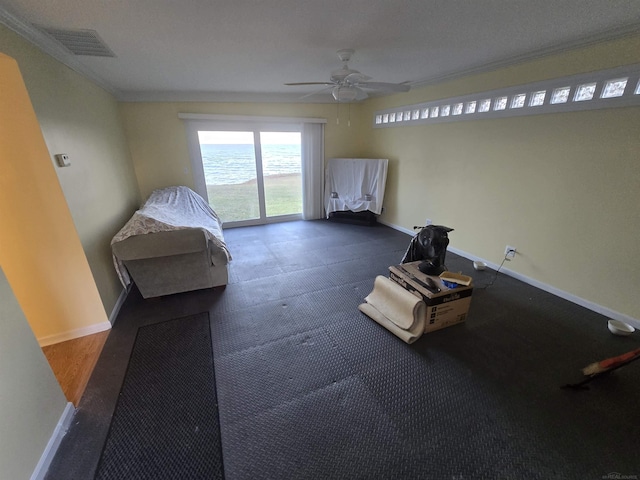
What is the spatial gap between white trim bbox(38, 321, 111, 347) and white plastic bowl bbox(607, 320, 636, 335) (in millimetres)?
4115

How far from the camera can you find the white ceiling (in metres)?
1.51

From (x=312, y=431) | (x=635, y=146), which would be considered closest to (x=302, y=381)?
(x=312, y=431)

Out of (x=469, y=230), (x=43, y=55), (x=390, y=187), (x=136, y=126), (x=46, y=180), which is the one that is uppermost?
(x=43, y=55)

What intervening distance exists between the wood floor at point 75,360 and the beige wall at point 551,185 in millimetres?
3970

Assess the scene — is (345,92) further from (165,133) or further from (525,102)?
(165,133)

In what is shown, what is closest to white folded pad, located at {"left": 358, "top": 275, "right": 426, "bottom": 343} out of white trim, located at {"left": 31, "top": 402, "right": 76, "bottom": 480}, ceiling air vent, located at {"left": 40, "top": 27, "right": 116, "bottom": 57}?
white trim, located at {"left": 31, "top": 402, "right": 76, "bottom": 480}

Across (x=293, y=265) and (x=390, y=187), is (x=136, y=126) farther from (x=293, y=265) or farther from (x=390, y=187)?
(x=390, y=187)

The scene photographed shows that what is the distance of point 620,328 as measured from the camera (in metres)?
2.05

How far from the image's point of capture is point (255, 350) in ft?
→ 6.39

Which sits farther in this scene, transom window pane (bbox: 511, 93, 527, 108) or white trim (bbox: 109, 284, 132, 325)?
transom window pane (bbox: 511, 93, 527, 108)

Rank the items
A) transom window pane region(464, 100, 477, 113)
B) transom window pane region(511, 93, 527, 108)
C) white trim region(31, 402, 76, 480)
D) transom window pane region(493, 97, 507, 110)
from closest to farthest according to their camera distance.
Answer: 1. white trim region(31, 402, 76, 480)
2. transom window pane region(511, 93, 527, 108)
3. transom window pane region(493, 97, 507, 110)
4. transom window pane region(464, 100, 477, 113)

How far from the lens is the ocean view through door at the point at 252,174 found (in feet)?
14.3

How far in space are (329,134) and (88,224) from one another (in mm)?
3915

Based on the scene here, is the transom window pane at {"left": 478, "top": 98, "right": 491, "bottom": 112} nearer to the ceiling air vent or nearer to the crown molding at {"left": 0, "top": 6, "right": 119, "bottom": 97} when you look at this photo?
the ceiling air vent
